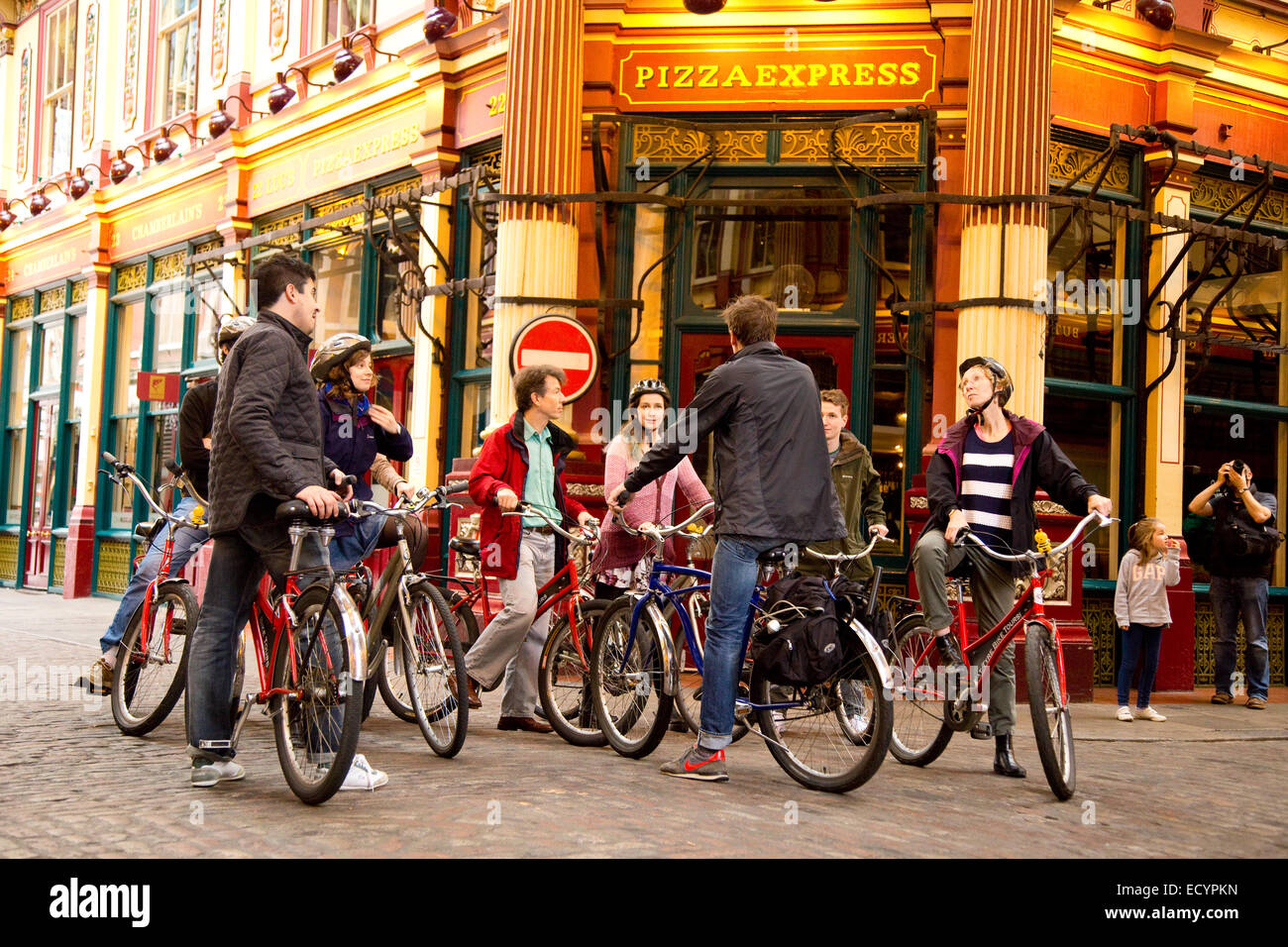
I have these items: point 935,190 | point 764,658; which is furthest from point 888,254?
point 764,658

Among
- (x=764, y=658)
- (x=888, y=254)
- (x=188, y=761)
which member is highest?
(x=888, y=254)

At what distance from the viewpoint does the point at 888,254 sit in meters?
10.2

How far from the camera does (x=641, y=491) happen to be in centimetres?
720

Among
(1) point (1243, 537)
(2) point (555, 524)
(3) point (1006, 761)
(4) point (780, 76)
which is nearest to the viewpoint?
(3) point (1006, 761)

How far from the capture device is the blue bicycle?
211 inches

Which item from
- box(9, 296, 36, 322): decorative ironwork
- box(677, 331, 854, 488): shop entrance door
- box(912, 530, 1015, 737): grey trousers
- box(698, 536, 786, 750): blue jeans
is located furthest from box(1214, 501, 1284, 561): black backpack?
box(9, 296, 36, 322): decorative ironwork

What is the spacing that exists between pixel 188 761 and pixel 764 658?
241cm

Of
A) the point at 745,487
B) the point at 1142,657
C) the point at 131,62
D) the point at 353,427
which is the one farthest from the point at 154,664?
the point at 131,62

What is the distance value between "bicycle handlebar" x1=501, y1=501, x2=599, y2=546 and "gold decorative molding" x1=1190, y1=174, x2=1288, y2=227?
22.4 feet

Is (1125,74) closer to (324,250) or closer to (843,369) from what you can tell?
(843,369)

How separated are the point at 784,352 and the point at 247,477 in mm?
5829

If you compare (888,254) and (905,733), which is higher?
(888,254)

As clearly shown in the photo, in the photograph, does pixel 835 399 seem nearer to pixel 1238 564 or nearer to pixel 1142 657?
pixel 1142 657
